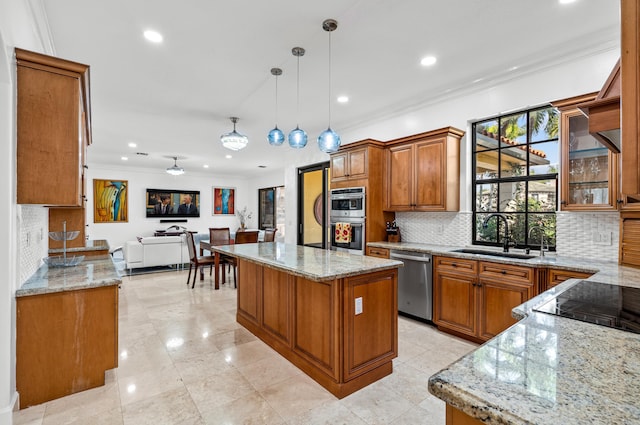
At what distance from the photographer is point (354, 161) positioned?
4.52m

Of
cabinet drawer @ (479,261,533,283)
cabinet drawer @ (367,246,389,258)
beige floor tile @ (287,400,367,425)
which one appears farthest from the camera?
cabinet drawer @ (367,246,389,258)

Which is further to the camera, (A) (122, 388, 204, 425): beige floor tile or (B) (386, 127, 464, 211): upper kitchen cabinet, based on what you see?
(B) (386, 127, 464, 211): upper kitchen cabinet

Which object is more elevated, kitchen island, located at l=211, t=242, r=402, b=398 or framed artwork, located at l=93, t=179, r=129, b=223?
framed artwork, located at l=93, t=179, r=129, b=223

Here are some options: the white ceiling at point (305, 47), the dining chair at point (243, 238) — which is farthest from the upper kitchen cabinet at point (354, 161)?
the dining chair at point (243, 238)

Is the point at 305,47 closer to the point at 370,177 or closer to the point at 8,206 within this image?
the point at 370,177

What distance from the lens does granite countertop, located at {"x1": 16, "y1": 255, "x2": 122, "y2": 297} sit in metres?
2.14

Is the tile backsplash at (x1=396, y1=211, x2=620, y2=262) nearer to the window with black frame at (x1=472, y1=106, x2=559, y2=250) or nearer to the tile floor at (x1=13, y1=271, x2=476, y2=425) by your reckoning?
the window with black frame at (x1=472, y1=106, x2=559, y2=250)

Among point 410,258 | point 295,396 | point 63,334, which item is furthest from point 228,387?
point 410,258

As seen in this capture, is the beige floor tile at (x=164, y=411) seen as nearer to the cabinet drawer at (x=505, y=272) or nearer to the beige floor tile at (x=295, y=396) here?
the beige floor tile at (x=295, y=396)

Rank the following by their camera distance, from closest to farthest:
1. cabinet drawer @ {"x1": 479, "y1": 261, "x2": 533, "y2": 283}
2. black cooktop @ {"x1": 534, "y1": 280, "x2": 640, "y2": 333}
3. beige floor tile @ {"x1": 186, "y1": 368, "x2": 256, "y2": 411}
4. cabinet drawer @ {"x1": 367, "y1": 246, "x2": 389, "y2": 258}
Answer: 1. black cooktop @ {"x1": 534, "y1": 280, "x2": 640, "y2": 333}
2. beige floor tile @ {"x1": 186, "y1": 368, "x2": 256, "y2": 411}
3. cabinet drawer @ {"x1": 479, "y1": 261, "x2": 533, "y2": 283}
4. cabinet drawer @ {"x1": 367, "y1": 246, "x2": 389, "y2": 258}

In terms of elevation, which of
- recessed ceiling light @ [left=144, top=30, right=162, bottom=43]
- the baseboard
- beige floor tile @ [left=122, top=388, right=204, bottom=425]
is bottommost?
beige floor tile @ [left=122, top=388, right=204, bottom=425]

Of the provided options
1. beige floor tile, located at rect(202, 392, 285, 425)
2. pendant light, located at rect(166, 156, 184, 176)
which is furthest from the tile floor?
pendant light, located at rect(166, 156, 184, 176)

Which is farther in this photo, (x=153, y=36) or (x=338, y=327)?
(x=153, y=36)

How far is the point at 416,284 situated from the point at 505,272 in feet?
3.32
